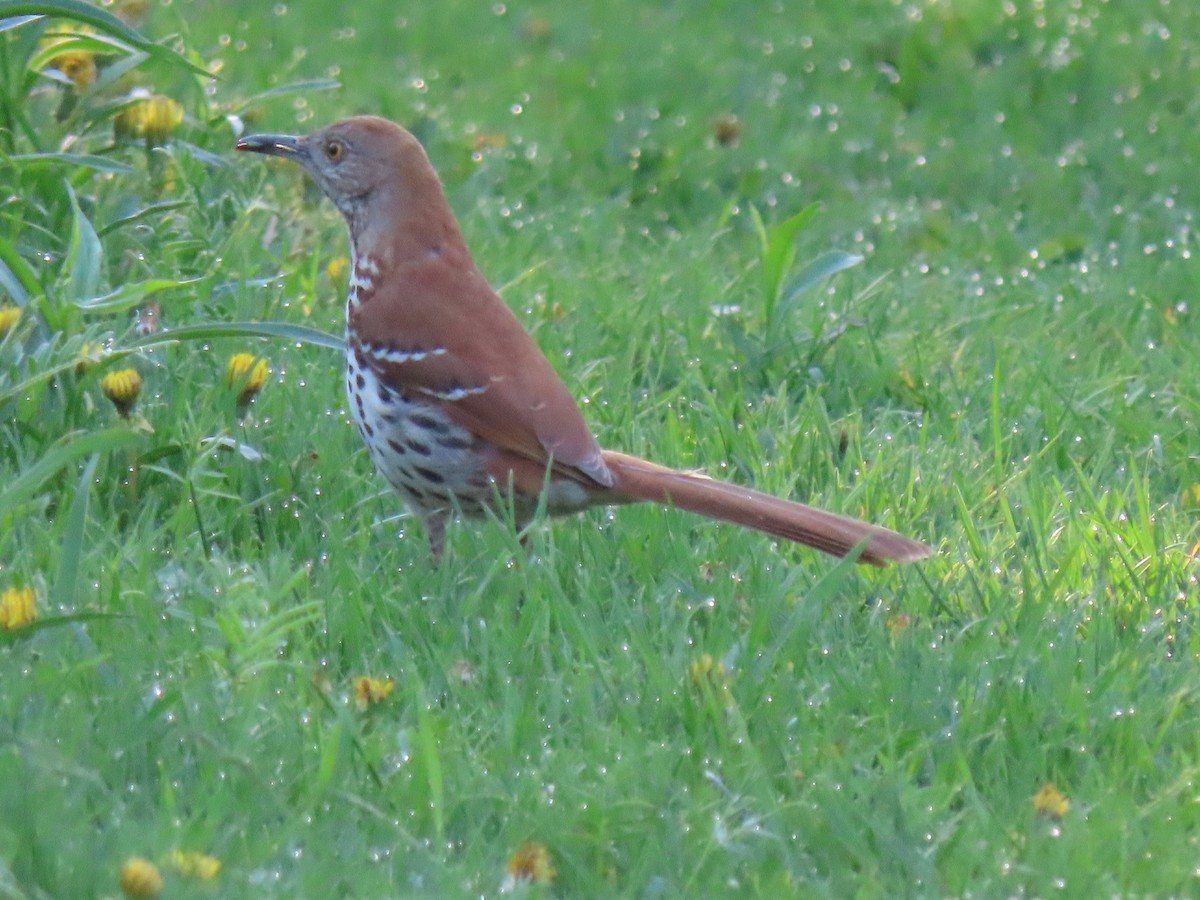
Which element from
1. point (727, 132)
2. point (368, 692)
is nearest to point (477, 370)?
point (368, 692)

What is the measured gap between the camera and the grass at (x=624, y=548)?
8.42 feet

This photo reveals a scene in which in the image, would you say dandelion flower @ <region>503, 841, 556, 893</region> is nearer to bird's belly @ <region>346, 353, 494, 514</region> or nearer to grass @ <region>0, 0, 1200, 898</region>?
grass @ <region>0, 0, 1200, 898</region>

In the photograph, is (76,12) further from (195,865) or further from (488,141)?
(488,141)

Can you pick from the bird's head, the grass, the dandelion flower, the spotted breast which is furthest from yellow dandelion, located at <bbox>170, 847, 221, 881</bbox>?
the bird's head

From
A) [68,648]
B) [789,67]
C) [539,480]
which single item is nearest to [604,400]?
[539,480]

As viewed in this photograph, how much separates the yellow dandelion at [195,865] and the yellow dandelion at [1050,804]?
1.18 metres

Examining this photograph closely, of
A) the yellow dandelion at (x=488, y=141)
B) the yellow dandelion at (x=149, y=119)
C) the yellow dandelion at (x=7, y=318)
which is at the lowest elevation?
the yellow dandelion at (x=488, y=141)

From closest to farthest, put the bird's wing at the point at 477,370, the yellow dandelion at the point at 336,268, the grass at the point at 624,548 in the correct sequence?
the grass at the point at 624,548, the bird's wing at the point at 477,370, the yellow dandelion at the point at 336,268

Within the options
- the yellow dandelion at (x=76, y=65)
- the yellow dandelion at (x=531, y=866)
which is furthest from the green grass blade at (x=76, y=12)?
the yellow dandelion at (x=531, y=866)

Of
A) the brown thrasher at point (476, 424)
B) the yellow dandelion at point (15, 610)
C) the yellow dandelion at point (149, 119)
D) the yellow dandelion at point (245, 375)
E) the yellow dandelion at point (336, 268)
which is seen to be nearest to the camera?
the yellow dandelion at point (15, 610)

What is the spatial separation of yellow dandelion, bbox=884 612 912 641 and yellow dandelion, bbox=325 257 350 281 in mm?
2088

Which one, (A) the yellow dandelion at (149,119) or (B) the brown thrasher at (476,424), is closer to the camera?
(B) the brown thrasher at (476,424)

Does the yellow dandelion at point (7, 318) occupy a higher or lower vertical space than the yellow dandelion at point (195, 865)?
higher

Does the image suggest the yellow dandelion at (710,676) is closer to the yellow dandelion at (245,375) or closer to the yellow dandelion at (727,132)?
the yellow dandelion at (245,375)
